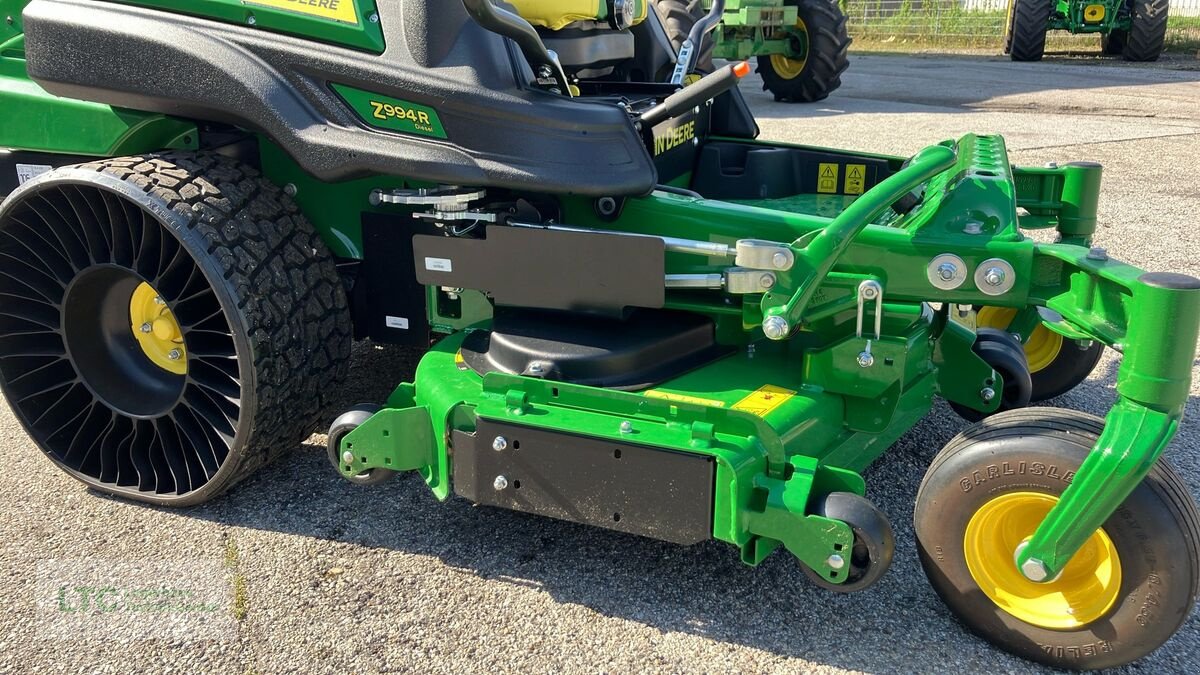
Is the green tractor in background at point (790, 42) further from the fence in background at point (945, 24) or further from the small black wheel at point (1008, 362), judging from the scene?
the fence in background at point (945, 24)

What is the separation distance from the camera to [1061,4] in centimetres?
1695

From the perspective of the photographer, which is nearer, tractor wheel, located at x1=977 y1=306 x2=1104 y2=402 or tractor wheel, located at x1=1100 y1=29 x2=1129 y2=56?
tractor wheel, located at x1=977 y1=306 x2=1104 y2=402

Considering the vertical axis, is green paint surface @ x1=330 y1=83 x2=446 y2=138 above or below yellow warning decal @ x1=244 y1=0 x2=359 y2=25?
below

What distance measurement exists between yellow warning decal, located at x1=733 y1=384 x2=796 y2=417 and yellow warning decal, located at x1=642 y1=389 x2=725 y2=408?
0.21 feet

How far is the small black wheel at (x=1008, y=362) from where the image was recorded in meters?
3.26

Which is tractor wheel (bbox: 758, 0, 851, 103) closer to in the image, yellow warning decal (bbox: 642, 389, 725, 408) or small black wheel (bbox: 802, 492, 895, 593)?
yellow warning decal (bbox: 642, 389, 725, 408)

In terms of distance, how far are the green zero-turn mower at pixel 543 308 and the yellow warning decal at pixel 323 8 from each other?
0.5 inches

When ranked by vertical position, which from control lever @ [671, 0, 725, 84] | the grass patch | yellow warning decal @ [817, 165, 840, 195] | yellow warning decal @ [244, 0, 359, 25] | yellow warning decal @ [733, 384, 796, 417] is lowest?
the grass patch

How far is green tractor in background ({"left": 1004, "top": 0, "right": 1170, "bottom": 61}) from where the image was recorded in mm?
16312

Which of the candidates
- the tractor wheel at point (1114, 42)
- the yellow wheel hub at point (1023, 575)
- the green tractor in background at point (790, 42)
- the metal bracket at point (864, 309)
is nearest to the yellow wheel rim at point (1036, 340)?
the metal bracket at point (864, 309)

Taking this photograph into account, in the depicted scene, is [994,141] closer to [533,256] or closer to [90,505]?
[533,256]

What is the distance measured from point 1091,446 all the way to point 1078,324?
0.97 feet

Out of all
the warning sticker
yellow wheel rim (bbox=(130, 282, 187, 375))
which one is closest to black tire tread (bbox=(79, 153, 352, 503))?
yellow wheel rim (bbox=(130, 282, 187, 375))

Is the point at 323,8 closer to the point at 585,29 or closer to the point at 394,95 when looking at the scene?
the point at 394,95
